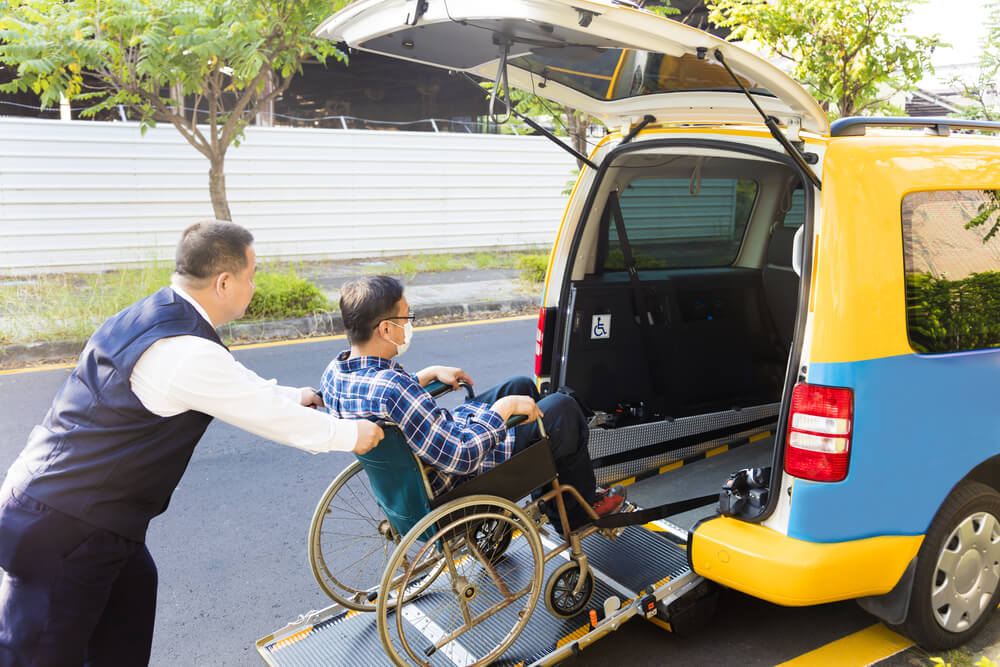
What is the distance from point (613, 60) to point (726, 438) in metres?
2.27

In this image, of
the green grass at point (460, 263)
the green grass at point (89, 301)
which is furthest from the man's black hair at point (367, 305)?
the green grass at point (460, 263)

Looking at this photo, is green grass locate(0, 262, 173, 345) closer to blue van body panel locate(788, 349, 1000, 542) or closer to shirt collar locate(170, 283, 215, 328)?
shirt collar locate(170, 283, 215, 328)

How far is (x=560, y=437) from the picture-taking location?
10.2 feet

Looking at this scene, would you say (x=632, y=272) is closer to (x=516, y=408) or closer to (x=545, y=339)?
(x=545, y=339)

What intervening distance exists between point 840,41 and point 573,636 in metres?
5.85

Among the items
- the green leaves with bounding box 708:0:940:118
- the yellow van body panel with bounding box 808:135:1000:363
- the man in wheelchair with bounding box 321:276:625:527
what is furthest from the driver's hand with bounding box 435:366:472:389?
the green leaves with bounding box 708:0:940:118

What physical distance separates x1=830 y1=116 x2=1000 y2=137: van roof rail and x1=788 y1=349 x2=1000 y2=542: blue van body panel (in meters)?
0.84

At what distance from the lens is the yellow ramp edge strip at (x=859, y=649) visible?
2.93 m

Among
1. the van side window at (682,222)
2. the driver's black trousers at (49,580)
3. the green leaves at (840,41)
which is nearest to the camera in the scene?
the driver's black trousers at (49,580)

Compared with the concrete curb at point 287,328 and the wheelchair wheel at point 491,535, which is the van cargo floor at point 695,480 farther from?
the concrete curb at point 287,328

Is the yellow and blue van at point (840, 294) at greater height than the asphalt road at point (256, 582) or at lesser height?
greater

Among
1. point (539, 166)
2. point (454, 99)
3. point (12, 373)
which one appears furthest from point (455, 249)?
point (12, 373)

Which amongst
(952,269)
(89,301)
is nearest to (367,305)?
(952,269)

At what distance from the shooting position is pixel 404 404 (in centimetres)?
268
